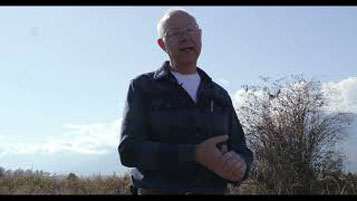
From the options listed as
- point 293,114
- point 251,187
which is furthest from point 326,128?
point 251,187

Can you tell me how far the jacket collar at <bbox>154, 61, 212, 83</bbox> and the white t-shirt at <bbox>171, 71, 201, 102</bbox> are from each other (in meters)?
0.03

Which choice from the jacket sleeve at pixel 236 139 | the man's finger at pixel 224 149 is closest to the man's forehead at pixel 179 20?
the jacket sleeve at pixel 236 139

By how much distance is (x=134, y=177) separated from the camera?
9.73 feet

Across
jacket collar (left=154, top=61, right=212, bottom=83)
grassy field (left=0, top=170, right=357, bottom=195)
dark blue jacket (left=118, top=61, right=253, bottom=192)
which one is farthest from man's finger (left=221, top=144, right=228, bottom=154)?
grassy field (left=0, top=170, right=357, bottom=195)

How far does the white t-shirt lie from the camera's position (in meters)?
3.08

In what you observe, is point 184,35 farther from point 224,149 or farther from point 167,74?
point 224,149

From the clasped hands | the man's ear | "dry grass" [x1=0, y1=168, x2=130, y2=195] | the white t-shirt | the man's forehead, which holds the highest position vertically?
the man's forehead

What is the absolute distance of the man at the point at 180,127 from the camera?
279 centimetres

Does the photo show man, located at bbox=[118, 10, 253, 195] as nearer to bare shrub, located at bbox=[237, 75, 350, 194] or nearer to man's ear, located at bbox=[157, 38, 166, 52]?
man's ear, located at bbox=[157, 38, 166, 52]

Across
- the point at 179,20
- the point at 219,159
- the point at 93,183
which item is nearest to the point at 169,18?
the point at 179,20

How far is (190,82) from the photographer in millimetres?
3121

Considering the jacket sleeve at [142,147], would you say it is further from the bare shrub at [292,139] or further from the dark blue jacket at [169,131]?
the bare shrub at [292,139]
